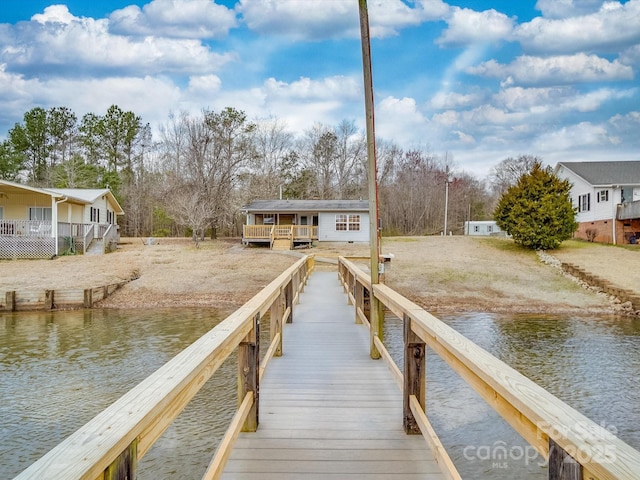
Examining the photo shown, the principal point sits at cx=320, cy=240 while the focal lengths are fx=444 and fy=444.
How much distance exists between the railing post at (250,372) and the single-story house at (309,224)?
23346 millimetres

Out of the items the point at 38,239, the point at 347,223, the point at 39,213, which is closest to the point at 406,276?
the point at 347,223

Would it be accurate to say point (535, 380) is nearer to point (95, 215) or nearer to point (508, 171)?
point (95, 215)

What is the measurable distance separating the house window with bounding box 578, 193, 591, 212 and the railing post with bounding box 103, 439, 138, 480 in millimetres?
29240

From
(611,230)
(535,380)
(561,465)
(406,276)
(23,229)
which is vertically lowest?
(535,380)

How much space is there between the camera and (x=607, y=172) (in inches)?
1008

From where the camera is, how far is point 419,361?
305 cm

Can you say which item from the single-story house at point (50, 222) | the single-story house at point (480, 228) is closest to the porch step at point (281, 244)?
the single-story house at point (50, 222)

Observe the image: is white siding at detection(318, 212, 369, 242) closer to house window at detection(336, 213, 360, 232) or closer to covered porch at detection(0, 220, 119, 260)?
house window at detection(336, 213, 360, 232)

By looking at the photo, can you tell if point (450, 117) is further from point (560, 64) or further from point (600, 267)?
point (600, 267)

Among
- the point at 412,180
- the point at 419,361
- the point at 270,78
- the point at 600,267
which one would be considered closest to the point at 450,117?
the point at 412,180

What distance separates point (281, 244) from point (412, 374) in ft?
77.9

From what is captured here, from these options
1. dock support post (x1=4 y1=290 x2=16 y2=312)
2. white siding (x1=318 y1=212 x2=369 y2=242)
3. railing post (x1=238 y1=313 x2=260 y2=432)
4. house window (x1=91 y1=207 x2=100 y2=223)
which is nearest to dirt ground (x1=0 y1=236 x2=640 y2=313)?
dock support post (x1=4 y1=290 x2=16 y2=312)

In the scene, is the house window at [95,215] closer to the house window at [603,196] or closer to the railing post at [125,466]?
the railing post at [125,466]

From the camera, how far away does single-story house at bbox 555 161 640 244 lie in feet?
77.5
